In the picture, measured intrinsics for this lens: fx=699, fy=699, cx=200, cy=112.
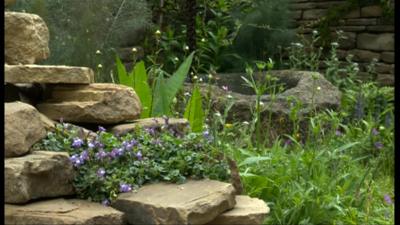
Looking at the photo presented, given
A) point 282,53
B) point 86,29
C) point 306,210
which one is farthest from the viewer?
point 282,53

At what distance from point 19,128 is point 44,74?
1.52ft

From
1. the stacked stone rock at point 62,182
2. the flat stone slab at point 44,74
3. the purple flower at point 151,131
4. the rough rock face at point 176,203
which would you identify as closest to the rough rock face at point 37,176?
the stacked stone rock at point 62,182

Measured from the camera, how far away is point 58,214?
2467 mm

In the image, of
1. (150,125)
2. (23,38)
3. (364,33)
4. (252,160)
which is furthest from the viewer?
(364,33)

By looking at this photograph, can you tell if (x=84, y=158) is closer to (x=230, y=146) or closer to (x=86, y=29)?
(x=230, y=146)

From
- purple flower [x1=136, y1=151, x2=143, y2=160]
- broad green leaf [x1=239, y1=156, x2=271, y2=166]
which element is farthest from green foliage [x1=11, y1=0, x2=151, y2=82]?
purple flower [x1=136, y1=151, x2=143, y2=160]

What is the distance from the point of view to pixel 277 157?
392 centimetres

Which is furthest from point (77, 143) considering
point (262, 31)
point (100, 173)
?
point (262, 31)

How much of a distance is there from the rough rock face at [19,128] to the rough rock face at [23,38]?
0.51 meters

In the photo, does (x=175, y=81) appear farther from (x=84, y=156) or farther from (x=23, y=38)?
(x=84, y=156)

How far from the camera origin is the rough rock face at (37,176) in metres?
2.49

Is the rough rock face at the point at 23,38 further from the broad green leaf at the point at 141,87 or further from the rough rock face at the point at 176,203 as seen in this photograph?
the broad green leaf at the point at 141,87

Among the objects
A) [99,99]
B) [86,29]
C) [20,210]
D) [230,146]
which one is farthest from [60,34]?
[20,210]

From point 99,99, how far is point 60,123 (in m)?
0.21
